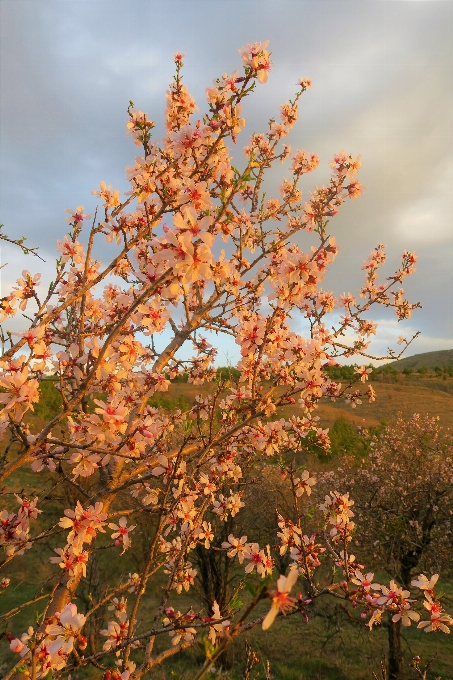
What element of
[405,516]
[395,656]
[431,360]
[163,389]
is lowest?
[395,656]

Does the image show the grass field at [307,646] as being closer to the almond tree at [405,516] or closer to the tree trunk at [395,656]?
the tree trunk at [395,656]

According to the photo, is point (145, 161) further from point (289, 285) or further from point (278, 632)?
point (278, 632)

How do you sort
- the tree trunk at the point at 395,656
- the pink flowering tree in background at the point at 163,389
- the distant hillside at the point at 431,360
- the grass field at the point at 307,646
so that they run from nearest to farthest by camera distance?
the pink flowering tree in background at the point at 163,389
the tree trunk at the point at 395,656
the grass field at the point at 307,646
the distant hillside at the point at 431,360

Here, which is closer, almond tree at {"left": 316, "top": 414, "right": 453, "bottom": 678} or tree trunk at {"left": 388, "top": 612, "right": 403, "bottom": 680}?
tree trunk at {"left": 388, "top": 612, "right": 403, "bottom": 680}

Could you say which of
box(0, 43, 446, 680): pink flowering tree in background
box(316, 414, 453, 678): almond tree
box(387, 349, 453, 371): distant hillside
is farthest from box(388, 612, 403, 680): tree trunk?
box(387, 349, 453, 371): distant hillside

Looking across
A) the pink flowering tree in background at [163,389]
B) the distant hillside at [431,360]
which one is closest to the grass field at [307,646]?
the pink flowering tree in background at [163,389]

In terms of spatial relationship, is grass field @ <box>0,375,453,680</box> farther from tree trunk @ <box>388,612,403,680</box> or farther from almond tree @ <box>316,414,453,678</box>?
almond tree @ <box>316,414,453,678</box>

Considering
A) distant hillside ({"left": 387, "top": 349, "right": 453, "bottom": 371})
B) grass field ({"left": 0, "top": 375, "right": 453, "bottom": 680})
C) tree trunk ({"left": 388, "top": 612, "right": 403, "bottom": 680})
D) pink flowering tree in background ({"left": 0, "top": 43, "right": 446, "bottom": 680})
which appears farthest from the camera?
distant hillside ({"left": 387, "top": 349, "right": 453, "bottom": 371})

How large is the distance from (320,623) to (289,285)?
9791 millimetres

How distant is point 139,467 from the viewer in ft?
9.46

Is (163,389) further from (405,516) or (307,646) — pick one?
(307,646)

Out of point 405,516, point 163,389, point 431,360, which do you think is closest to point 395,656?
point 405,516

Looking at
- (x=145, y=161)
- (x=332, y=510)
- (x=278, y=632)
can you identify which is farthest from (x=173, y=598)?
(x=145, y=161)

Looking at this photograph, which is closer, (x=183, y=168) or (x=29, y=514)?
(x=29, y=514)
